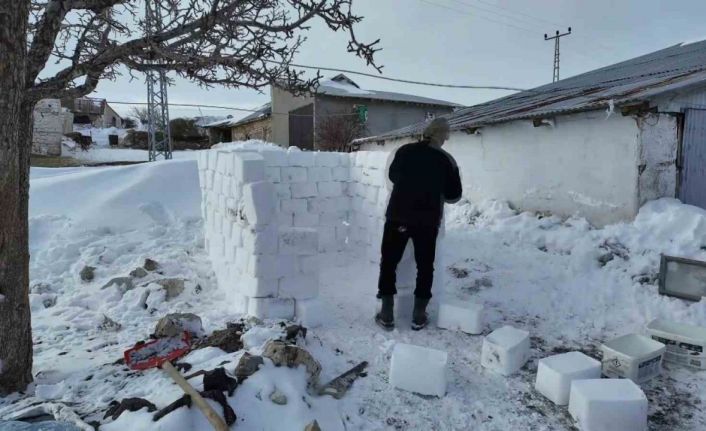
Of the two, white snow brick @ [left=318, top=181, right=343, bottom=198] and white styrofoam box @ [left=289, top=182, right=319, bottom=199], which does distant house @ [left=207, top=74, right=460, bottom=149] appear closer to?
white snow brick @ [left=318, top=181, right=343, bottom=198]

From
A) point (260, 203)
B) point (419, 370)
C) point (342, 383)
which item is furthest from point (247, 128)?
point (419, 370)

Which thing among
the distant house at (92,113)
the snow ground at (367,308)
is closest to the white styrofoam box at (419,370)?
the snow ground at (367,308)

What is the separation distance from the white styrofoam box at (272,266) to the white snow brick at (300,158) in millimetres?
1916

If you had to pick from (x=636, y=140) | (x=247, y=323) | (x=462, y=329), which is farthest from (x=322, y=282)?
(x=636, y=140)

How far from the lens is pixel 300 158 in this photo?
553cm

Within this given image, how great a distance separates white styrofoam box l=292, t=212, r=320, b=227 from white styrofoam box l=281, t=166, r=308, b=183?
0.40 meters

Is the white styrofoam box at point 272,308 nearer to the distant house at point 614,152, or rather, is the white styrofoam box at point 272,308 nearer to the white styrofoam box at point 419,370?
the white styrofoam box at point 419,370

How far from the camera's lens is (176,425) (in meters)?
2.14

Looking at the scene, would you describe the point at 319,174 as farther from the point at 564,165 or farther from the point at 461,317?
the point at 564,165

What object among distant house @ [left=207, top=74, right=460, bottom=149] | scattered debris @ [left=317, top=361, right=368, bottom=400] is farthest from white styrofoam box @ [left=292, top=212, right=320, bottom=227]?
distant house @ [left=207, top=74, right=460, bottom=149]

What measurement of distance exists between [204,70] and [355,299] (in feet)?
7.76

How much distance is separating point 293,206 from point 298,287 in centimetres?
187

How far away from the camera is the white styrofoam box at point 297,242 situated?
12.5 ft

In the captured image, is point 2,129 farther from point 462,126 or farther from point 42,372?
point 462,126
